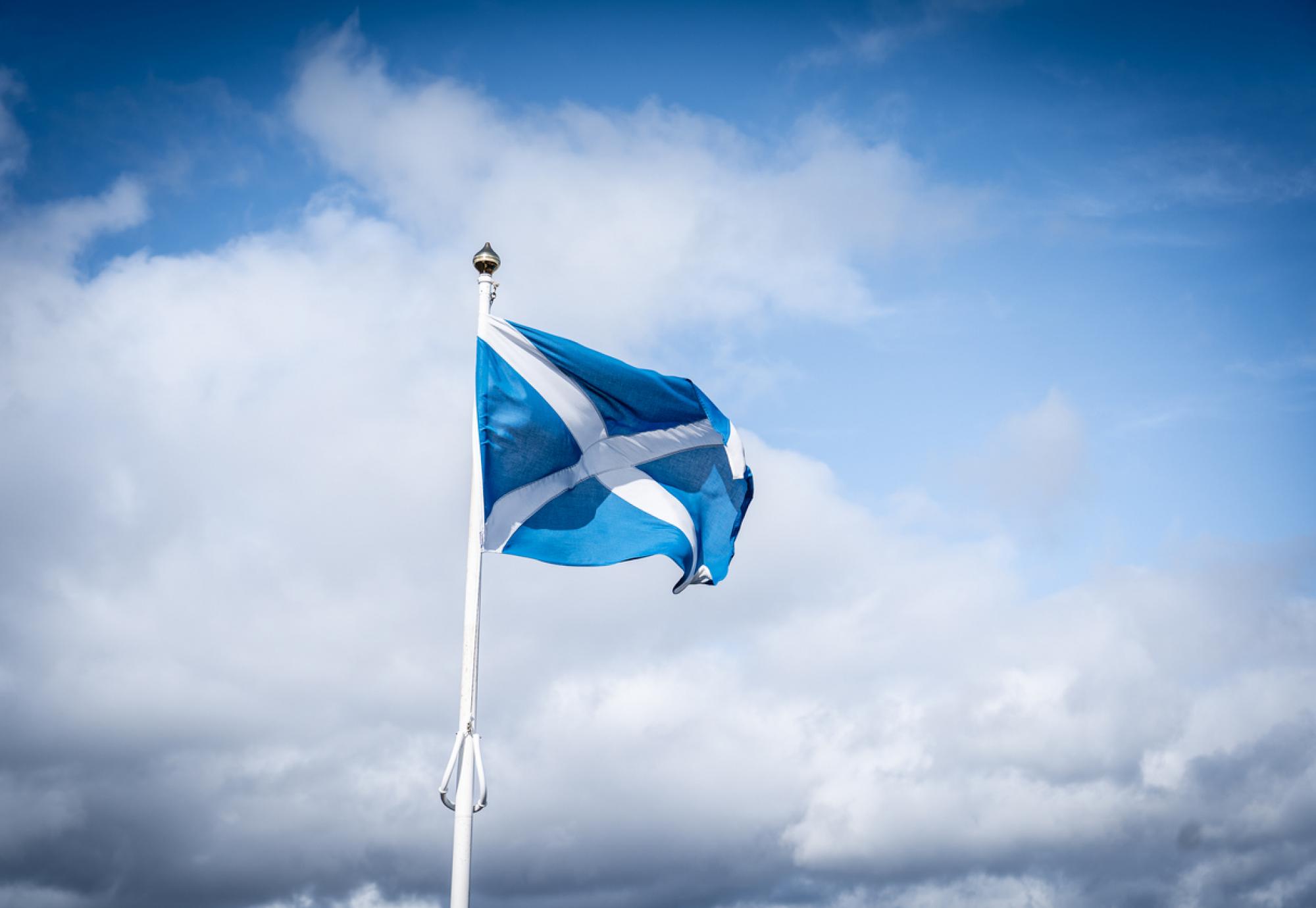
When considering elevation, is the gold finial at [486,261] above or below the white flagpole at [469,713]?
above

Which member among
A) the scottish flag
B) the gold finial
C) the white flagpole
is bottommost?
the white flagpole

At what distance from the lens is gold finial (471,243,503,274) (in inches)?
977

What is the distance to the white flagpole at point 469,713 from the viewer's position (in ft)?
65.8

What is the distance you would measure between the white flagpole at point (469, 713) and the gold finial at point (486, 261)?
3.67 metres

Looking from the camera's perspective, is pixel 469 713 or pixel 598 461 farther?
pixel 598 461

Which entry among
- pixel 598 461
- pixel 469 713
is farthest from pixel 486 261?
pixel 469 713

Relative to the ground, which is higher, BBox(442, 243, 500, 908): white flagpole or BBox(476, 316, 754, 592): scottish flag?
BBox(476, 316, 754, 592): scottish flag

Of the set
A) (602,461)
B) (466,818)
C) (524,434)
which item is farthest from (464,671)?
(602,461)

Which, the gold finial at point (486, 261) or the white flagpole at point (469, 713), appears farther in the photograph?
the gold finial at point (486, 261)

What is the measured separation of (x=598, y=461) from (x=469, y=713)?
8031mm

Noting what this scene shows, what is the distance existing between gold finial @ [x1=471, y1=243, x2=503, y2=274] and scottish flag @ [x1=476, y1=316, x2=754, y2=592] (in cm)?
120

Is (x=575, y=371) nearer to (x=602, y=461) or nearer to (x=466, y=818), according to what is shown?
(x=602, y=461)

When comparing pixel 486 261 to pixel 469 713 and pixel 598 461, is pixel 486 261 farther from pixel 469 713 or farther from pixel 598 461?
pixel 469 713

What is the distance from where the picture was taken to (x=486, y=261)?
24.8m
